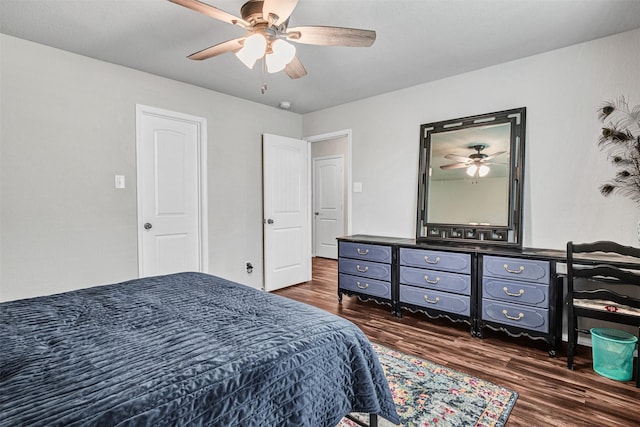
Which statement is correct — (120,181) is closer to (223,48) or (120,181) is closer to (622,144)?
(223,48)

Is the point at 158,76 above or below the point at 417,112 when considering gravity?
above

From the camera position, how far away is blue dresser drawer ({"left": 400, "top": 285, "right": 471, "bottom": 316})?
290 centimetres

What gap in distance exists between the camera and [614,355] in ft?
7.07

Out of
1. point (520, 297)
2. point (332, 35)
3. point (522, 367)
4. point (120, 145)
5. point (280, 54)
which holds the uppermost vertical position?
point (332, 35)

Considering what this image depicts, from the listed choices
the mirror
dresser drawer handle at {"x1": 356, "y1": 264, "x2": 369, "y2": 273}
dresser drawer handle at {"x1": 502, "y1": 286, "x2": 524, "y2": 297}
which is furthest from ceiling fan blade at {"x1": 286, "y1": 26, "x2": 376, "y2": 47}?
dresser drawer handle at {"x1": 356, "y1": 264, "x2": 369, "y2": 273}

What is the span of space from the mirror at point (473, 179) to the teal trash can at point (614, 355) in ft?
3.02

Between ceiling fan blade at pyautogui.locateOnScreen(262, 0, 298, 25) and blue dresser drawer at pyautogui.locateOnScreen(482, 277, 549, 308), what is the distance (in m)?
2.49

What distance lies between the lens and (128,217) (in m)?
3.09

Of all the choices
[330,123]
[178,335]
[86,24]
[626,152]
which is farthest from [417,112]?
[178,335]

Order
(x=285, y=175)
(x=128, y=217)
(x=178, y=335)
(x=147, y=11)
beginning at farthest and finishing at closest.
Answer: (x=285, y=175) < (x=128, y=217) < (x=147, y=11) < (x=178, y=335)

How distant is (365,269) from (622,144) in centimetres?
239

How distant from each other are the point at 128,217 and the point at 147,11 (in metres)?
1.79

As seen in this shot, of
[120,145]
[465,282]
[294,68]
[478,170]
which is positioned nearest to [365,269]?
[465,282]

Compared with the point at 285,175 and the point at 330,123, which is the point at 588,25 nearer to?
the point at 330,123
